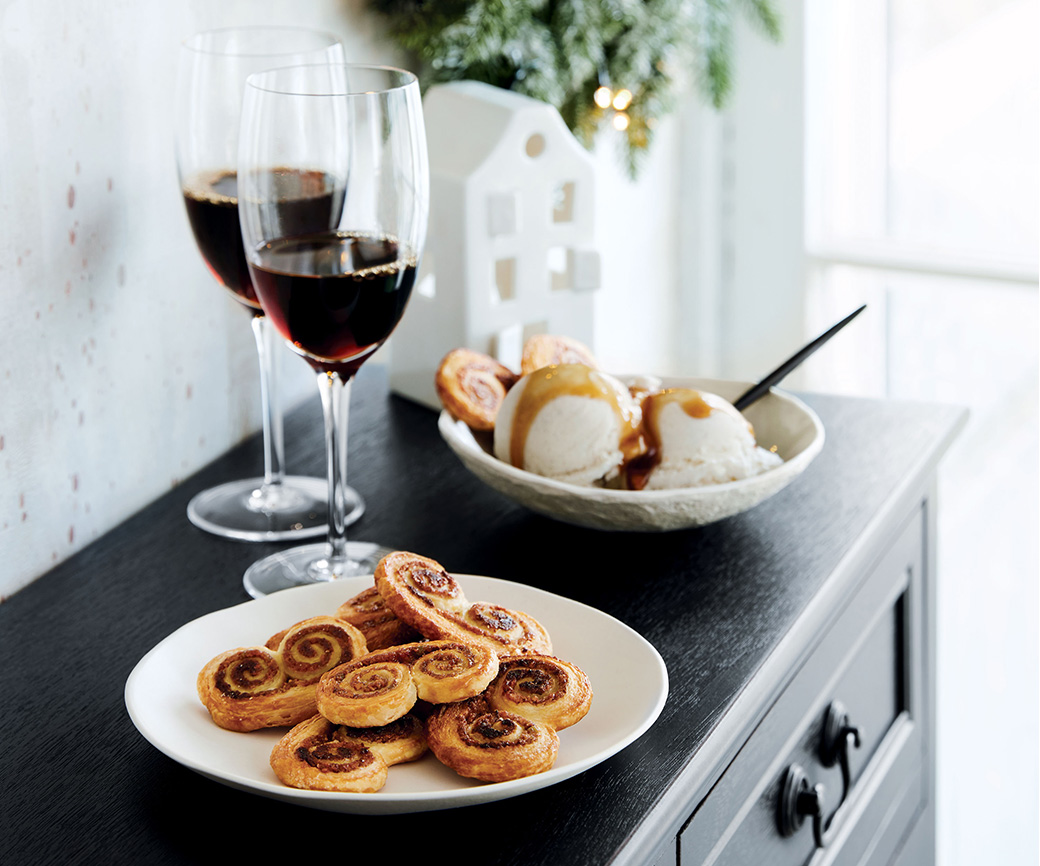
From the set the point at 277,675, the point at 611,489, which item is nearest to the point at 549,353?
the point at 611,489

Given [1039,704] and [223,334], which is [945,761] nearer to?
[1039,704]

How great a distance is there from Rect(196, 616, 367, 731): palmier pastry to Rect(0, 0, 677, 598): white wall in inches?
11.1

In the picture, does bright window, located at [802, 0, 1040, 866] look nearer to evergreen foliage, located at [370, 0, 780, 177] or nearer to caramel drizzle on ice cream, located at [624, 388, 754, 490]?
evergreen foliage, located at [370, 0, 780, 177]

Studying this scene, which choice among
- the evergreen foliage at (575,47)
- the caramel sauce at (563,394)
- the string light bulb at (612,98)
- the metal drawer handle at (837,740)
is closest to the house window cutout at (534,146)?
the evergreen foliage at (575,47)

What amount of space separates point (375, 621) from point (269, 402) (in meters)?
0.36

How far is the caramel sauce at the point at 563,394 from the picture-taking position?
0.72m

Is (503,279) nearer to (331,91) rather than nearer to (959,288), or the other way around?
(331,91)

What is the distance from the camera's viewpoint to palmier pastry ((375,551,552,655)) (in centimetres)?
52

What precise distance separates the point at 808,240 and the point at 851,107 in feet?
0.78

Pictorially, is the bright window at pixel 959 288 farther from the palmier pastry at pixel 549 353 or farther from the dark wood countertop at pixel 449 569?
the palmier pastry at pixel 549 353

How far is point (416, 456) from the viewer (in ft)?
3.07

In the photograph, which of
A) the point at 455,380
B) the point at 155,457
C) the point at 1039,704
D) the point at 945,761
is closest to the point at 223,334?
the point at 155,457

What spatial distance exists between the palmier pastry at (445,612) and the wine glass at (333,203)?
0.15 meters

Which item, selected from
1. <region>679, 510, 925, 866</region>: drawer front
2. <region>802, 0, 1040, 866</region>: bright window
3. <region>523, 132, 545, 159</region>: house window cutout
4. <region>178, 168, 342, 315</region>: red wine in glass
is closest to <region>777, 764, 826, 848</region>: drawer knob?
<region>679, 510, 925, 866</region>: drawer front
